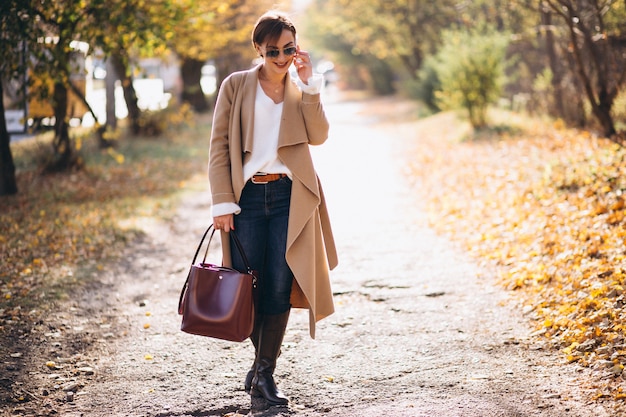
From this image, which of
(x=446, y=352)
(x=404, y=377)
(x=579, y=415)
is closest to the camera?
(x=579, y=415)

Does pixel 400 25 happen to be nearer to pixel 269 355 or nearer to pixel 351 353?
pixel 351 353

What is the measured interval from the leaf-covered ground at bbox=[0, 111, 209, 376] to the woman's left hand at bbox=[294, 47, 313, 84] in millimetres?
2779

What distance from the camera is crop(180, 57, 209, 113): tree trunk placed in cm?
2706

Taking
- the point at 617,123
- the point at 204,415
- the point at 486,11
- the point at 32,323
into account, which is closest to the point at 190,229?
the point at 32,323

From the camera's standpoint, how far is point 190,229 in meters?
9.52

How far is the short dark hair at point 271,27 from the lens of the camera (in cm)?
375

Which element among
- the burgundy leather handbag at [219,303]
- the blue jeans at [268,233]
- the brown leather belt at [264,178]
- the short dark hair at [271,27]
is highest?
the short dark hair at [271,27]

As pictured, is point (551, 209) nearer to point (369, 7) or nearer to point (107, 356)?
point (107, 356)

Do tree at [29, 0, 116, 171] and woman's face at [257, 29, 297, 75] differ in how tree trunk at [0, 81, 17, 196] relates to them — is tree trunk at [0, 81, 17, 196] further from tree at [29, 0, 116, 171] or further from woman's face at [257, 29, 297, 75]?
woman's face at [257, 29, 297, 75]

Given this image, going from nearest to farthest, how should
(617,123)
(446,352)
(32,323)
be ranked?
(446,352), (32,323), (617,123)

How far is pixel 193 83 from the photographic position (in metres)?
27.6

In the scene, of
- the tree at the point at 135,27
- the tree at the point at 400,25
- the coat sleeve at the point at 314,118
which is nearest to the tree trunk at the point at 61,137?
the tree at the point at 135,27

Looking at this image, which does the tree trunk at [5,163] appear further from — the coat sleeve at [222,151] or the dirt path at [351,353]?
the coat sleeve at [222,151]

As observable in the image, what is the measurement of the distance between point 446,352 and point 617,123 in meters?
9.75
